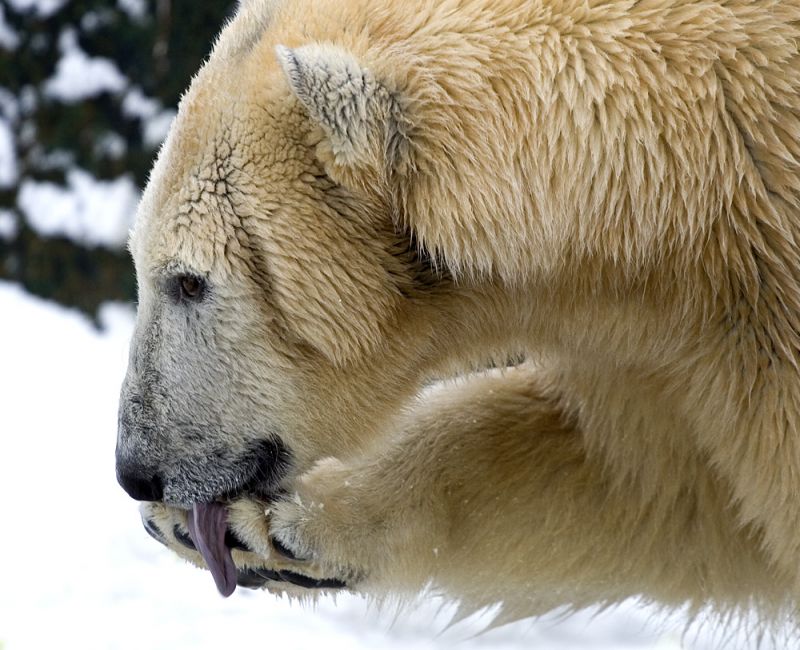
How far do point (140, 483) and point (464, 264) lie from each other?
3.04 feet

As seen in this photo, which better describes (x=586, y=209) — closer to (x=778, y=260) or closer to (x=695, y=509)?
(x=778, y=260)

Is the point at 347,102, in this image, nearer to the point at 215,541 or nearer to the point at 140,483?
the point at 140,483

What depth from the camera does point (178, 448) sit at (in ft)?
8.84

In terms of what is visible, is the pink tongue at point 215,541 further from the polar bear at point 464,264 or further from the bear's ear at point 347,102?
the bear's ear at point 347,102

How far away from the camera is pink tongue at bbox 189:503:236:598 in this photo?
2.90 m

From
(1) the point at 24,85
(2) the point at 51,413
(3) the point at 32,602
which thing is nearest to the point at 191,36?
(1) the point at 24,85

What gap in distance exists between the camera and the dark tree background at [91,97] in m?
6.58

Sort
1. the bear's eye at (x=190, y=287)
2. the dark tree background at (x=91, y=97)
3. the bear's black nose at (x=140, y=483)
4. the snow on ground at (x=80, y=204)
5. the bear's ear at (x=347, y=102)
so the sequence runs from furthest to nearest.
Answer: the snow on ground at (x=80, y=204), the dark tree background at (x=91, y=97), the bear's black nose at (x=140, y=483), the bear's eye at (x=190, y=287), the bear's ear at (x=347, y=102)

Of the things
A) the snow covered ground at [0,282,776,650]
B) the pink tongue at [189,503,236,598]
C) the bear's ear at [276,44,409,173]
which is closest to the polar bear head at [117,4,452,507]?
the bear's ear at [276,44,409,173]

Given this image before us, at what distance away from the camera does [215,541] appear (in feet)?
9.66

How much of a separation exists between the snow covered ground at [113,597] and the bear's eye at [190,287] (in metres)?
1.20

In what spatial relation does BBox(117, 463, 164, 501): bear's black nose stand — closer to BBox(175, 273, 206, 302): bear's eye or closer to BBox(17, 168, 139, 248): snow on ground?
BBox(175, 273, 206, 302): bear's eye

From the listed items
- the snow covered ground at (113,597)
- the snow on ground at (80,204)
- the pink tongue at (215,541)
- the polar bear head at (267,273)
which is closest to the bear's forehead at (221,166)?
the polar bear head at (267,273)

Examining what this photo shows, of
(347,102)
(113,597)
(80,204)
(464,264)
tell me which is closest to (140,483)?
(464,264)
